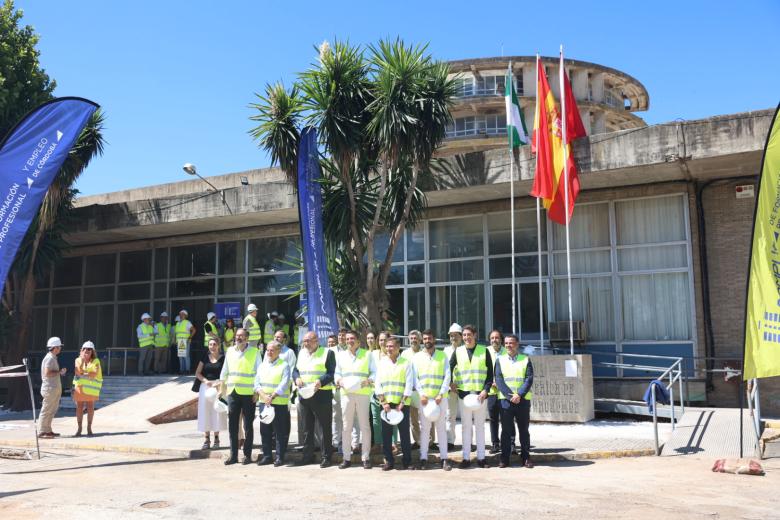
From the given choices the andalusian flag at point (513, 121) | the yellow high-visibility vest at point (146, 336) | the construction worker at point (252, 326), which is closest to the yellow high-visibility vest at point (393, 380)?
the andalusian flag at point (513, 121)

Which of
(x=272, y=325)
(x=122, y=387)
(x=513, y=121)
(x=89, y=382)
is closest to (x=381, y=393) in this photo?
(x=89, y=382)

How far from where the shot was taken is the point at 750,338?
892 cm

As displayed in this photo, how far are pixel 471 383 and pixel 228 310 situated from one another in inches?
552

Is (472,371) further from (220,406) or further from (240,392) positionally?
(220,406)

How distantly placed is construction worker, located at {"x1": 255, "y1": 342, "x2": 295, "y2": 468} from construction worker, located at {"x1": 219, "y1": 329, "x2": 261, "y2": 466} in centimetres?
18

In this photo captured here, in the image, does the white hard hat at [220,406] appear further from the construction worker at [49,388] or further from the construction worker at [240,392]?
the construction worker at [49,388]

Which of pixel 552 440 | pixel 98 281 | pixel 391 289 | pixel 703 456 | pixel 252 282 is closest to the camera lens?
pixel 703 456

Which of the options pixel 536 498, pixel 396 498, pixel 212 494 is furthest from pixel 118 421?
pixel 536 498

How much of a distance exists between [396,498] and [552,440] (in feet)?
Answer: 15.0

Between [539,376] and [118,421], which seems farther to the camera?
[118,421]

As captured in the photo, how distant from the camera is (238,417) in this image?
10.2 metres

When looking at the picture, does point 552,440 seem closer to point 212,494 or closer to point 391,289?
point 212,494

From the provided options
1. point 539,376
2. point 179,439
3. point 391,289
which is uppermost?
point 391,289

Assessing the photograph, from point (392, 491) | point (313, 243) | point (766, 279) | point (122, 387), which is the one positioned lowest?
point (392, 491)
